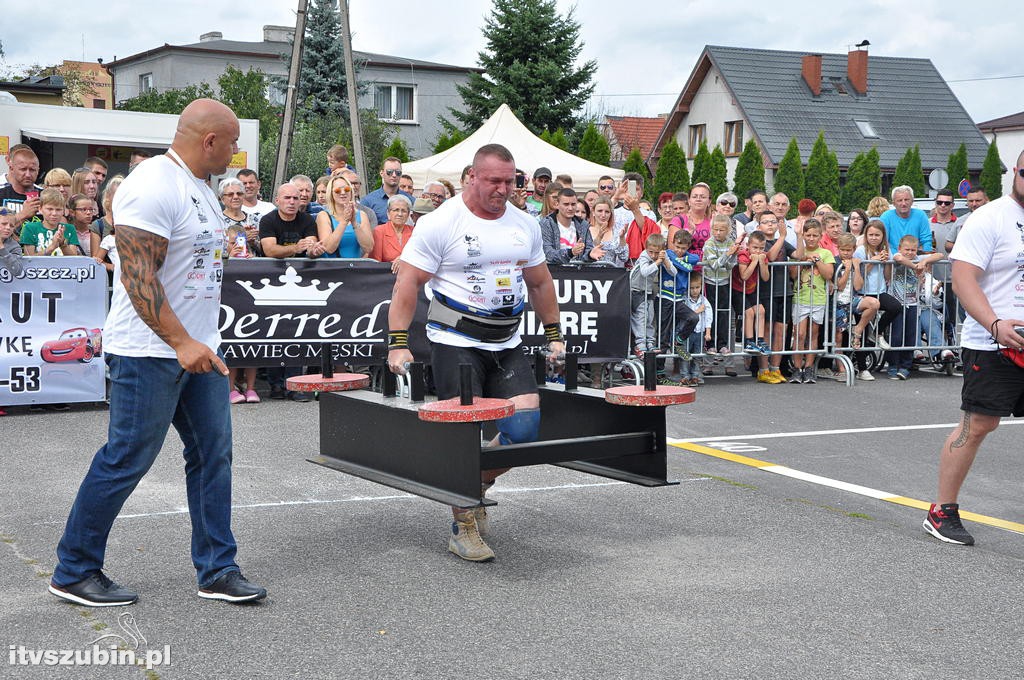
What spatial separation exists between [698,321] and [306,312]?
13.3ft

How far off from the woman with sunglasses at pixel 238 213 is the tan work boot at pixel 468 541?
602 centimetres

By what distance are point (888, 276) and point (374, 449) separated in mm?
9204

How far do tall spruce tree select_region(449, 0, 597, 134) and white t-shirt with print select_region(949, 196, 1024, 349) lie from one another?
41872mm

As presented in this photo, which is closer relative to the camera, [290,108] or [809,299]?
[809,299]

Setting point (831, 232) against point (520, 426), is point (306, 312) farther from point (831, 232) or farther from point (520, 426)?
point (831, 232)

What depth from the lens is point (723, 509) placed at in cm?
678

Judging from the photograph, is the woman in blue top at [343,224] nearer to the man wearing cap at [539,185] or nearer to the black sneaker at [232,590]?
the man wearing cap at [539,185]

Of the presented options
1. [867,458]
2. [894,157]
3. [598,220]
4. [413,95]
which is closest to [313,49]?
[413,95]

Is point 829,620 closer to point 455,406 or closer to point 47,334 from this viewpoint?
point 455,406

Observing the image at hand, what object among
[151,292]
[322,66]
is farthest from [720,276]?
[322,66]

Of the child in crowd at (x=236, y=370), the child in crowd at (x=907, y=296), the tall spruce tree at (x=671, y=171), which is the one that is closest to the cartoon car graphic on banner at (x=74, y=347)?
the child in crowd at (x=236, y=370)

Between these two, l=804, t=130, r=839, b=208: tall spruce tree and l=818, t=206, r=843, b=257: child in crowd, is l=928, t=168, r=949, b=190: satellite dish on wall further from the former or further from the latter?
l=818, t=206, r=843, b=257: child in crowd

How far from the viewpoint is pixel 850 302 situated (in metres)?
13.2

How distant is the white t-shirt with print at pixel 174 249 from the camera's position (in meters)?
4.55
